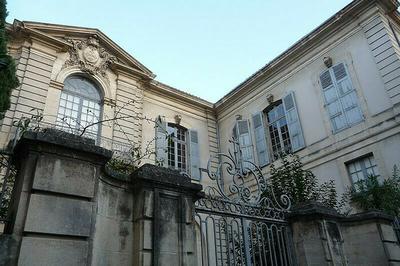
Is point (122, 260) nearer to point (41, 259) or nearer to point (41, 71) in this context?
point (41, 259)

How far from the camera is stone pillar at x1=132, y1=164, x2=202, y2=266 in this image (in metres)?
3.28

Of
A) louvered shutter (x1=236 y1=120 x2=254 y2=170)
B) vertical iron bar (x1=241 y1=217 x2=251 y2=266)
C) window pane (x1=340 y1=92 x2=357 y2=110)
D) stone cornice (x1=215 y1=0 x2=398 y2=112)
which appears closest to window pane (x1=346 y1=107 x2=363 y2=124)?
window pane (x1=340 y1=92 x2=357 y2=110)

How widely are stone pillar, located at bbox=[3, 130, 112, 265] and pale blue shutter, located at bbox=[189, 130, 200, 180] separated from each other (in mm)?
10790

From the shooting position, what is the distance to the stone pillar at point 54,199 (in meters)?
2.58

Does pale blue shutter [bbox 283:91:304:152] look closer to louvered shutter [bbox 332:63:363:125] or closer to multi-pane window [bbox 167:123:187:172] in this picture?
louvered shutter [bbox 332:63:363:125]

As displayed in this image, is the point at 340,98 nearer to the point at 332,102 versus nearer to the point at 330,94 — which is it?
the point at 332,102

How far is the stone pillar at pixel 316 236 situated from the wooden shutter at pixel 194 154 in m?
8.63

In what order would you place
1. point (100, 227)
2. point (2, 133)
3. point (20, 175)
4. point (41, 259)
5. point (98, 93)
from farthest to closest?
point (98, 93)
point (2, 133)
point (100, 227)
point (20, 175)
point (41, 259)

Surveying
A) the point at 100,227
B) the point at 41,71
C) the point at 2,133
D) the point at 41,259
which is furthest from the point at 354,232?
the point at 41,71

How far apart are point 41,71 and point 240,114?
7.98 meters

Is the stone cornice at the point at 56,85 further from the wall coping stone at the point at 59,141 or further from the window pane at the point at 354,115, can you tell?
the window pane at the point at 354,115

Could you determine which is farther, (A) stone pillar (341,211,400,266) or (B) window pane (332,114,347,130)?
(B) window pane (332,114,347,130)

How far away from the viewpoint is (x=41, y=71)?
1116 centimetres

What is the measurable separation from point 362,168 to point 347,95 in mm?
2387
